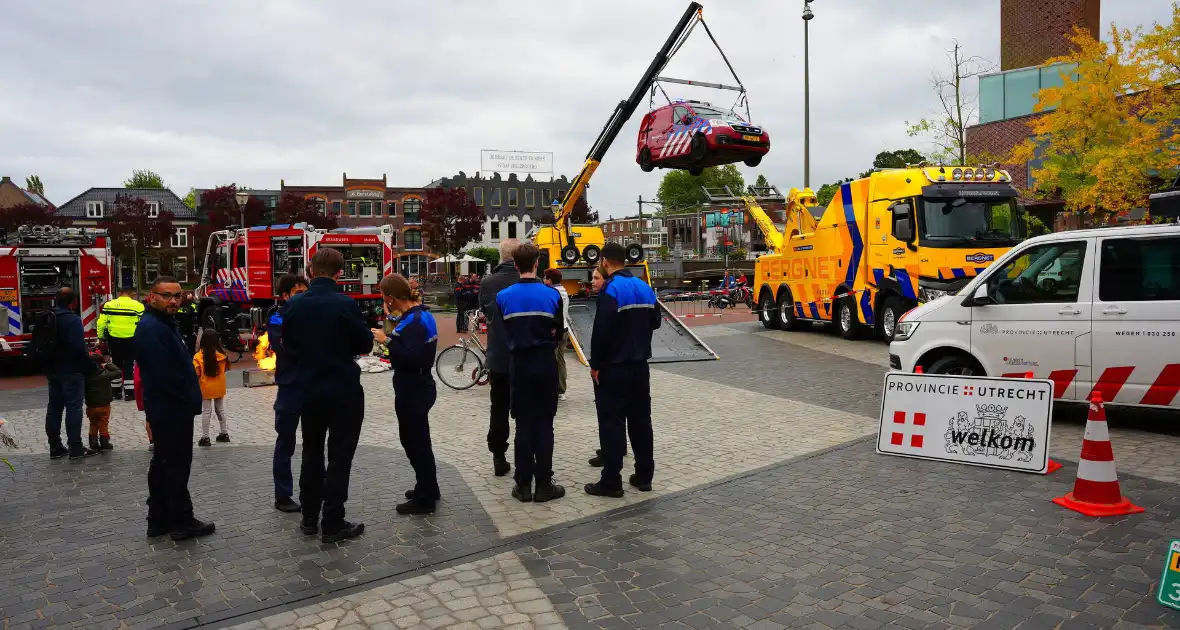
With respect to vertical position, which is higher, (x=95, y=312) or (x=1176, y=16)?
(x=1176, y=16)

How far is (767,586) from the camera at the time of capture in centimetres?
410

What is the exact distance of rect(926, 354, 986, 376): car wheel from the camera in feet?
25.6

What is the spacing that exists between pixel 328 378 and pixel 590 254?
1341 cm

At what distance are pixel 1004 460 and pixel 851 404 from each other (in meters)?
3.38

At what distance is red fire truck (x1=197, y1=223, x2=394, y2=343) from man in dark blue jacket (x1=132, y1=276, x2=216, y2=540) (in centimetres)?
1452

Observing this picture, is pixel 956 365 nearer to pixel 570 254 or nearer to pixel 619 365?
A: pixel 619 365

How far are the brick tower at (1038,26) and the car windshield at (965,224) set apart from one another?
99.7 ft

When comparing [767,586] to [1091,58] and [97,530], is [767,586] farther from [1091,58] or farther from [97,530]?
[1091,58]

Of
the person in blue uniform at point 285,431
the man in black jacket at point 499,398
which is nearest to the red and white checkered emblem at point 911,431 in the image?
the man in black jacket at point 499,398

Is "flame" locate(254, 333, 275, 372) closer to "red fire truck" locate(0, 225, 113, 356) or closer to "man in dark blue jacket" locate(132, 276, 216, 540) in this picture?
"red fire truck" locate(0, 225, 113, 356)

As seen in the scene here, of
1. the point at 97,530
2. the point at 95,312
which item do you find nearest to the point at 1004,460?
the point at 97,530

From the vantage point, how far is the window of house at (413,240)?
2707 inches

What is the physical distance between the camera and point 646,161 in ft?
56.1

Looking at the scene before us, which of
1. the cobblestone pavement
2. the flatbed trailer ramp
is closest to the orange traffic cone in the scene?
the cobblestone pavement
